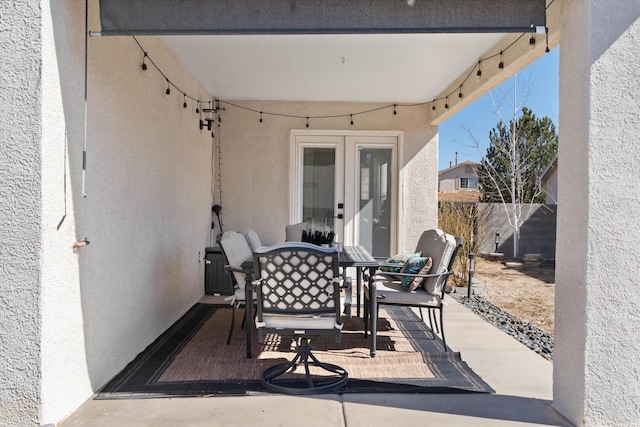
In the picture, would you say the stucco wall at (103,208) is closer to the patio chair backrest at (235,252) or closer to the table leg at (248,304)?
the patio chair backrest at (235,252)

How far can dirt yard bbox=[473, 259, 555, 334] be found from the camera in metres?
5.79

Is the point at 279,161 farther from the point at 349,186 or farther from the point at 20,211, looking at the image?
the point at 20,211

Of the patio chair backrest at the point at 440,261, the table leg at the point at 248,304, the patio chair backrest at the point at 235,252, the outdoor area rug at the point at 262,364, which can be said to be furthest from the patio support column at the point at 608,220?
the patio chair backrest at the point at 235,252

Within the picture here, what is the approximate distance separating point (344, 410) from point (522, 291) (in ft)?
18.9

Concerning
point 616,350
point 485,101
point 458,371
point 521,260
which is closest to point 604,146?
point 616,350

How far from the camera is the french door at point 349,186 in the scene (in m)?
6.81

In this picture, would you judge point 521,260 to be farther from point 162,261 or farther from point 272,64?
point 162,261

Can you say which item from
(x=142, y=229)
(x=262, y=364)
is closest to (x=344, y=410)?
(x=262, y=364)

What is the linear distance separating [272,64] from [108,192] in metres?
2.58

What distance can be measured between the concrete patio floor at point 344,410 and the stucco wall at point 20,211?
0.36m

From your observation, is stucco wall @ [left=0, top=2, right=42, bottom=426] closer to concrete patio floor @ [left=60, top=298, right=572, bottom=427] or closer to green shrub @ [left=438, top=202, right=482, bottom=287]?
concrete patio floor @ [left=60, top=298, right=572, bottom=427]

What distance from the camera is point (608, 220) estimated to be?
8.01 ft

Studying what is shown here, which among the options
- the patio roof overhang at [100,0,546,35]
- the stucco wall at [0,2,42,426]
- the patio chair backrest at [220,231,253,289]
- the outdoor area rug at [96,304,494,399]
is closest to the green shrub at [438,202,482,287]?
the outdoor area rug at [96,304,494,399]

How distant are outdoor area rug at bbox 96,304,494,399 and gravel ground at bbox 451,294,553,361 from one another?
89cm
